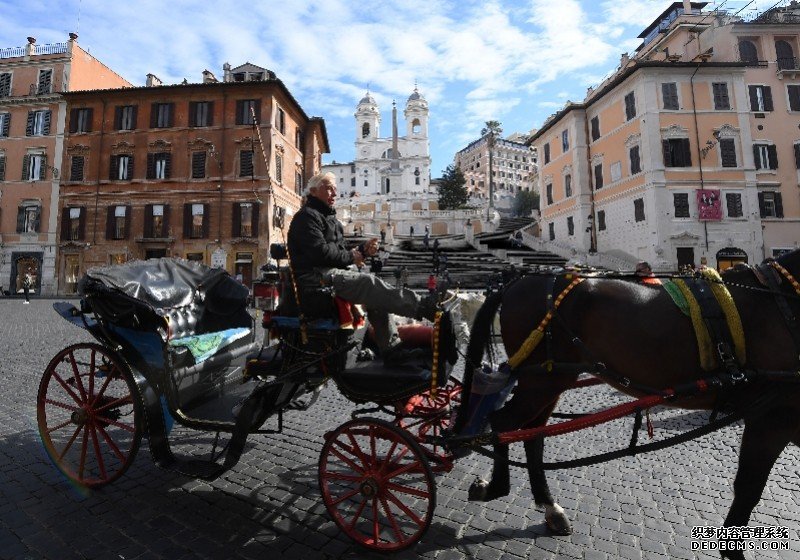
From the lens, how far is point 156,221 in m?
27.9

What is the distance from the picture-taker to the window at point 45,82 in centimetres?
3019

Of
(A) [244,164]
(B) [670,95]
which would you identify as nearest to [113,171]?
(A) [244,164]

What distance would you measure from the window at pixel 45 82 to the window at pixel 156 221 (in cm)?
1204

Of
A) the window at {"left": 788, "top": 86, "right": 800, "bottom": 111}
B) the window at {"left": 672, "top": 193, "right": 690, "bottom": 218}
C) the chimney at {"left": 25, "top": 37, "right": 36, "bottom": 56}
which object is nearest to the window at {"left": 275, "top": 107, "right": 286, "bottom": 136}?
the chimney at {"left": 25, "top": 37, "right": 36, "bottom": 56}

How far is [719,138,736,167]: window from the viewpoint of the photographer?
82.5ft

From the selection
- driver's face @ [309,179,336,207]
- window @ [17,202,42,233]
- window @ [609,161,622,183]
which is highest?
window @ [609,161,622,183]

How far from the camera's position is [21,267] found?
95.7ft

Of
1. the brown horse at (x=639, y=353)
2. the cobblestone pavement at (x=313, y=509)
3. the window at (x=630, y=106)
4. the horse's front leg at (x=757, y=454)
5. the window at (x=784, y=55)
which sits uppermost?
the window at (x=784, y=55)

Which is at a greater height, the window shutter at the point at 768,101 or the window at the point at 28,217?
the window shutter at the point at 768,101

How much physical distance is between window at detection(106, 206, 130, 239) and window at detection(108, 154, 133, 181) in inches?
79.0

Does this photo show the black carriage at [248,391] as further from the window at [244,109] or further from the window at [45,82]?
the window at [45,82]

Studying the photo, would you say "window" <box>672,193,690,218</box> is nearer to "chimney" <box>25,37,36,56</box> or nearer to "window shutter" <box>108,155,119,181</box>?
"window shutter" <box>108,155,119,181</box>

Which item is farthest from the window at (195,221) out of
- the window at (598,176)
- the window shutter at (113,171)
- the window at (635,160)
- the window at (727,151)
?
the window at (727,151)

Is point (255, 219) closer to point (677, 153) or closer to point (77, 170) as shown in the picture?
point (77, 170)
